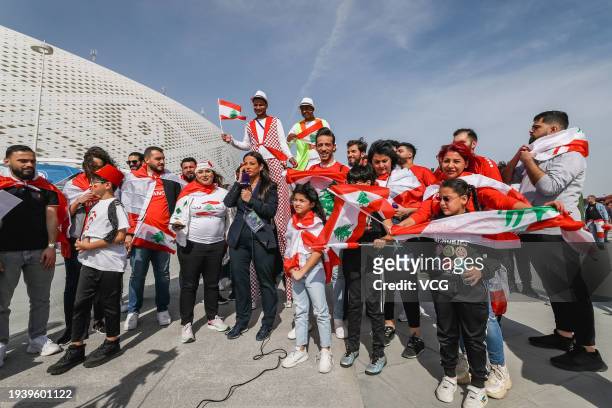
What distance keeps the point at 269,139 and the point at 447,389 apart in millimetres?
3759

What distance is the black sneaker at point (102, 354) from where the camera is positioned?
9.46 feet

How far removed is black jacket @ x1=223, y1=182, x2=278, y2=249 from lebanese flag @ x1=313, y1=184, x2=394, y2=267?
31.9 inches

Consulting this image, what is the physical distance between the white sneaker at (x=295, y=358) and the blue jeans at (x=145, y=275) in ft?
7.20

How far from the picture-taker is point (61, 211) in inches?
132

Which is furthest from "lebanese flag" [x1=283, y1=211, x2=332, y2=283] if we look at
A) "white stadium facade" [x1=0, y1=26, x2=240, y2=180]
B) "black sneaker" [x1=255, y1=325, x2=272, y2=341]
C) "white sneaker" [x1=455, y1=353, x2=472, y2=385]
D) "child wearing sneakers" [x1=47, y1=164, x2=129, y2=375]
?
"white stadium facade" [x1=0, y1=26, x2=240, y2=180]

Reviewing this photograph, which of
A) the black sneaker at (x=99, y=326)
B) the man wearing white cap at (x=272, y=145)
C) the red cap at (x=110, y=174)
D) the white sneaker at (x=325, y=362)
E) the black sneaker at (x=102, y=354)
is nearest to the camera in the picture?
the white sneaker at (x=325, y=362)

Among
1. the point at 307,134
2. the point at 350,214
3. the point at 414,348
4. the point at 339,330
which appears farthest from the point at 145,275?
the point at 414,348

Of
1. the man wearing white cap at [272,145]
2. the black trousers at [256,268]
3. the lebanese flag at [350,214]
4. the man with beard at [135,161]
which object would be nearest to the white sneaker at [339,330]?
the black trousers at [256,268]

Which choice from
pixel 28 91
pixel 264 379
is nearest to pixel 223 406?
pixel 264 379

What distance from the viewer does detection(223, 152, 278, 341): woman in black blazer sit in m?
3.37

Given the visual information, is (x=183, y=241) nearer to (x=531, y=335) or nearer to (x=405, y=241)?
(x=405, y=241)

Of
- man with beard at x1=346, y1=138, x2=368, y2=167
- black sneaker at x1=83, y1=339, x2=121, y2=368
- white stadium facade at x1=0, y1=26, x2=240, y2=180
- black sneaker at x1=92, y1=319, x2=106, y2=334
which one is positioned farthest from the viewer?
white stadium facade at x1=0, y1=26, x2=240, y2=180

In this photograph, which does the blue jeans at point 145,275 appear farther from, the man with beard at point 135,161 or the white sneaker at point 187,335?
the man with beard at point 135,161

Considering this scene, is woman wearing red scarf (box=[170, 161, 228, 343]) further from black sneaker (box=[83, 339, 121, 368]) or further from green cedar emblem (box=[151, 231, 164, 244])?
black sneaker (box=[83, 339, 121, 368])
